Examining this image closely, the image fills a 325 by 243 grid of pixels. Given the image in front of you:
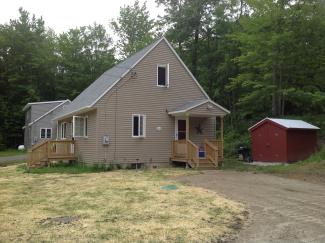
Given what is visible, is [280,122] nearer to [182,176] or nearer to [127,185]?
[182,176]

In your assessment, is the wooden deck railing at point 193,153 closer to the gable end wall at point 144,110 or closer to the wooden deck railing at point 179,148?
the wooden deck railing at point 179,148

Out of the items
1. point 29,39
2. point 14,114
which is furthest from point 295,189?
point 29,39

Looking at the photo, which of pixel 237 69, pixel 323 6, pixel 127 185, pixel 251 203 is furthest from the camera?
pixel 237 69

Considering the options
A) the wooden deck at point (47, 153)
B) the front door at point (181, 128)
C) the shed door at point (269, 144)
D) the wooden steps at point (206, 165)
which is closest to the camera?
the wooden steps at point (206, 165)

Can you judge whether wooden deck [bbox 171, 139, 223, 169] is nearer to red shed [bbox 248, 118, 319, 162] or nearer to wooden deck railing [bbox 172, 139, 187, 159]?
wooden deck railing [bbox 172, 139, 187, 159]

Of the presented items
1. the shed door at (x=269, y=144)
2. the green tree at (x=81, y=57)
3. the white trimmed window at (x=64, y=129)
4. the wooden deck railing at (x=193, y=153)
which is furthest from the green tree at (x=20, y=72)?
the shed door at (x=269, y=144)

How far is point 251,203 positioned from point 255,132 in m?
13.0

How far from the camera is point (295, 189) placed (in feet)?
41.7

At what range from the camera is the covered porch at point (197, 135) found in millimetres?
20188

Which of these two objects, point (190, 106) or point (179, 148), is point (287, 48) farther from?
point (179, 148)

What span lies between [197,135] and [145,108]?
3.47 metres

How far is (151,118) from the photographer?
21.5 meters

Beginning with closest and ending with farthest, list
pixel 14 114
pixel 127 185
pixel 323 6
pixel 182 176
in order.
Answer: pixel 127 185 < pixel 182 176 < pixel 323 6 < pixel 14 114

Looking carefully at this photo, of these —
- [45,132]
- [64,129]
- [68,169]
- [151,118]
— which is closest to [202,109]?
[151,118]
